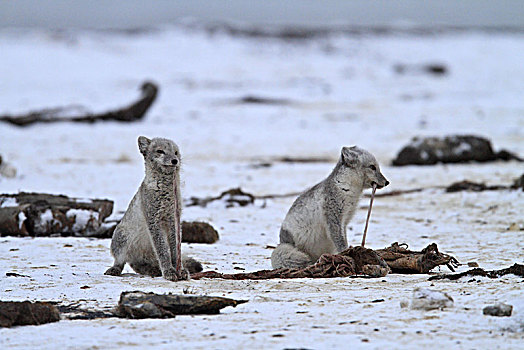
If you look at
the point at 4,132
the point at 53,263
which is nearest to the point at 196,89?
the point at 4,132

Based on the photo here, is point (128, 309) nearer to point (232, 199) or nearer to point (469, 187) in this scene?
point (232, 199)

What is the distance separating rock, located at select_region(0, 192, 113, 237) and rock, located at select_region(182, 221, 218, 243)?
3.27ft

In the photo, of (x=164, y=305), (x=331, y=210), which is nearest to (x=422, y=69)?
(x=331, y=210)

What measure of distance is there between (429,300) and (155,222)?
8.39ft

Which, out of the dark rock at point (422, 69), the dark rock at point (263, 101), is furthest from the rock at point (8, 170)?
the dark rock at point (422, 69)

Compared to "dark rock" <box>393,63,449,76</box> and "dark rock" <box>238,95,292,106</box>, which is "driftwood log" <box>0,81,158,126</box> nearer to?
"dark rock" <box>238,95,292,106</box>

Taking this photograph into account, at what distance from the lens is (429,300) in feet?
14.3

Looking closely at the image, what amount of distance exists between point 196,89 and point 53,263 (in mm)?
24793

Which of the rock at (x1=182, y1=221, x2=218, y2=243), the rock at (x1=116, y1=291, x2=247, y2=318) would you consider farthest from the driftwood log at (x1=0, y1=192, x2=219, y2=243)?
the rock at (x1=116, y1=291, x2=247, y2=318)

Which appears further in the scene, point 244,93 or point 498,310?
point 244,93

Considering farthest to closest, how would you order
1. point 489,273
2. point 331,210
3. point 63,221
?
1. point 63,221
2. point 331,210
3. point 489,273

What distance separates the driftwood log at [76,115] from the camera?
A: 19.4 metres

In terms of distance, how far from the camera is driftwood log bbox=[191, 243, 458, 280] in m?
5.73

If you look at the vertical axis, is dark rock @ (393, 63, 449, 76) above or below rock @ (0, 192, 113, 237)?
above
